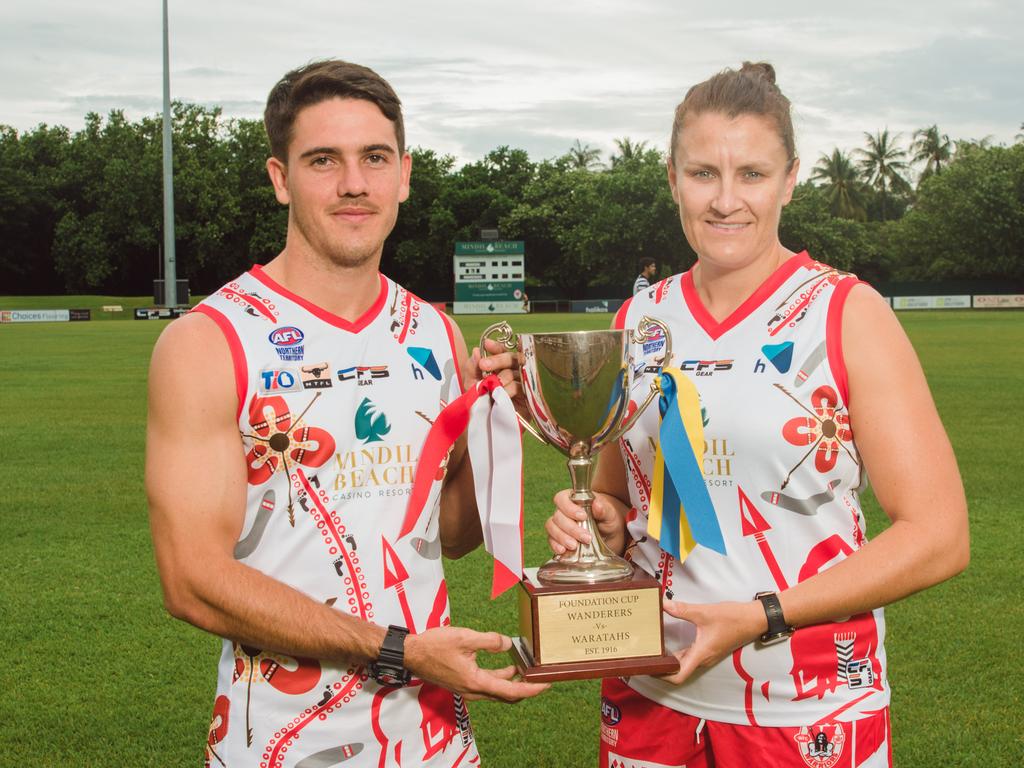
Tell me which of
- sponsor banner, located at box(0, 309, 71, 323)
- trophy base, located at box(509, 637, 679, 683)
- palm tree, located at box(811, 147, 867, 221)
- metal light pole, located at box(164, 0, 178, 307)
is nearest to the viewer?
trophy base, located at box(509, 637, 679, 683)

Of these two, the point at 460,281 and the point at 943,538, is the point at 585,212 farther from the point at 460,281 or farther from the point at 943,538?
the point at 943,538

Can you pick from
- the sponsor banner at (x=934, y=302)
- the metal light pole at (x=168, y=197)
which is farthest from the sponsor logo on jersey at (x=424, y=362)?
the sponsor banner at (x=934, y=302)

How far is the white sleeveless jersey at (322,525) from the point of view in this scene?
220 centimetres

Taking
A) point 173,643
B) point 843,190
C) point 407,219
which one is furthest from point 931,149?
point 173,643

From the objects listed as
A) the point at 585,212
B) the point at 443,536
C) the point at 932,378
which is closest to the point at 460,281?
the point at 585,212

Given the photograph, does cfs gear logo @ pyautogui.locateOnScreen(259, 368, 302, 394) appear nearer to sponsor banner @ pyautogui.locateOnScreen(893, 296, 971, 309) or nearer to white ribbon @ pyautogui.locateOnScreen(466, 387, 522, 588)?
white ribbon @ pyautogui.locateOnScreen(466, 387, 522, 588)

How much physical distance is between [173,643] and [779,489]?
11.9 feet

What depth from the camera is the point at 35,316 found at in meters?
42.3

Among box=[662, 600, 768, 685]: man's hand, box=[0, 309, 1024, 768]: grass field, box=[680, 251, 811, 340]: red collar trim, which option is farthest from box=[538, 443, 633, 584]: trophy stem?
box=[0, 309, 1024, 768]: grass field

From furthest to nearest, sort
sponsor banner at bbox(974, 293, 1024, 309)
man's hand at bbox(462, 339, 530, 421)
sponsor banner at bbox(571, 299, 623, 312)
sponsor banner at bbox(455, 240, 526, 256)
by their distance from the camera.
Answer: sponsor banner at bbox(571, 299, 623, 312) < sponsor banner at bbox(455, 240, 526, 256) < sponsor banner at bbox(974, 293, 1024, 309) < man's hand at bbox(462, 339, 530, 421)

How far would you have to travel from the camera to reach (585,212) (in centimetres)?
5859

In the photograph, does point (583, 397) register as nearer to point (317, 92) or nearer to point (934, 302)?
point (317, 92)

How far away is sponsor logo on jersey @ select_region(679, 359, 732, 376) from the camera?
229 cm

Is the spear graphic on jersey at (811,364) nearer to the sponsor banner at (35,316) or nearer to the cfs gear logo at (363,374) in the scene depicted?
the cfs gear logo at (363,374)
